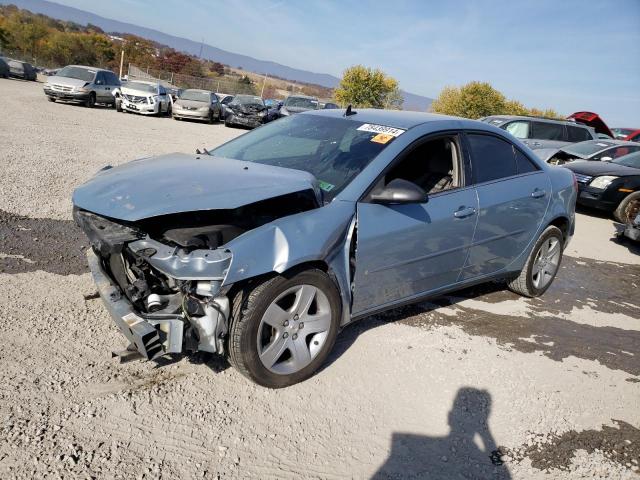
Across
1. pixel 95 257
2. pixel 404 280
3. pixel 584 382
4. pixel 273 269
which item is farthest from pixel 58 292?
pixel 584 382

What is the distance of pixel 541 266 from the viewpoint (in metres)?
5.09

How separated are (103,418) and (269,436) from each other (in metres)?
0.85

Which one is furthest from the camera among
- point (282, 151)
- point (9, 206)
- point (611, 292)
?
point (611, 292)

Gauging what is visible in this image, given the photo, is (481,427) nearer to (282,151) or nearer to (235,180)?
(235,180)

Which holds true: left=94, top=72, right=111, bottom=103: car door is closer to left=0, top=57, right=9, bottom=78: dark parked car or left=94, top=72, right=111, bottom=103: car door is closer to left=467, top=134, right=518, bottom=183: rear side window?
left=0, top=57, right=9, bottom=78: dark parked car

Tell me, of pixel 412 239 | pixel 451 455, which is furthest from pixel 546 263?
pixel 451 455

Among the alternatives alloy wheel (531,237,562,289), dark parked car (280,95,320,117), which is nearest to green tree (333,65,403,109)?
dark parked car (280,95,320,117)

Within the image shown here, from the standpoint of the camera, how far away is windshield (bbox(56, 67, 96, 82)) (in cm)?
1961

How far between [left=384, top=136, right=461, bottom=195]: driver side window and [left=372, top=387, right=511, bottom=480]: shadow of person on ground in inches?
67.7

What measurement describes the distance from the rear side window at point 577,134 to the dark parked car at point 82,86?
1673cm

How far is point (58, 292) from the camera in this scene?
377 cm

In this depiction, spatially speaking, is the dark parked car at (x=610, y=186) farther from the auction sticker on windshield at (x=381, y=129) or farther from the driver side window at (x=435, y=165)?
the auction sticker on windshield at (x=381, y=129)

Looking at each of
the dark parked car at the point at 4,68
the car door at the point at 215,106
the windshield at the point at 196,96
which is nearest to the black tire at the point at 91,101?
the windshield at the point at 196,96

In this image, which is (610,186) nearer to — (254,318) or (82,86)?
(254,318)
